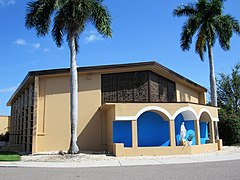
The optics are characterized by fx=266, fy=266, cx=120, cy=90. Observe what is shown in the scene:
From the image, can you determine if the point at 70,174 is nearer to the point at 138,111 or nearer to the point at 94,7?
the point at 138,111

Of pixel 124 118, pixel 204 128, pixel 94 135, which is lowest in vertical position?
pixel 94 135

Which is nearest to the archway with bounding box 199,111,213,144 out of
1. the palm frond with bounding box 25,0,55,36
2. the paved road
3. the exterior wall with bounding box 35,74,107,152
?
the exterior wall with bounding box 35,74,107,152

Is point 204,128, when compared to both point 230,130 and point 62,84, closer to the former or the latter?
point 230,130

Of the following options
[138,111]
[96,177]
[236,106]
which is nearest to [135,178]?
[96,177]

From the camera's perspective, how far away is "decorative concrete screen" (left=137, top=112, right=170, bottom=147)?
1855cm

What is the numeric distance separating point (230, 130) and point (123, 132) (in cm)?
1073

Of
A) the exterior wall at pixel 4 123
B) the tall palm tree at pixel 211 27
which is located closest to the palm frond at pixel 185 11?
the tall palm tree at pixel 211 27

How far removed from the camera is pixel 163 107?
17.2 m

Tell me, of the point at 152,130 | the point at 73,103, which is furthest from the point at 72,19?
the point at 152,130

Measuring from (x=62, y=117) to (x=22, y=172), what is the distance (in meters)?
9.01

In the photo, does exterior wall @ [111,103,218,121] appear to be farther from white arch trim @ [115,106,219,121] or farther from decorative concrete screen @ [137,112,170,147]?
decorative concrete screen @ [137,112,170,147]

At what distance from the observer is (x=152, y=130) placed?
18.7 metres

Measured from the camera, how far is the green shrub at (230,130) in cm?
2302

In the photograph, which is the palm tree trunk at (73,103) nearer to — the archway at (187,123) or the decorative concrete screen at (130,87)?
the decorative concrete screen at (130,87)
